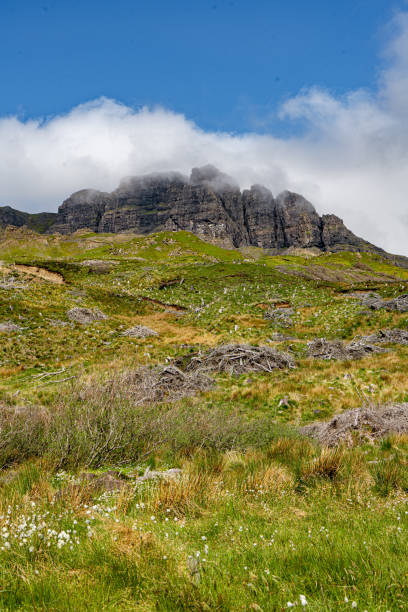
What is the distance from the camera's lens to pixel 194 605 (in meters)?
2.53

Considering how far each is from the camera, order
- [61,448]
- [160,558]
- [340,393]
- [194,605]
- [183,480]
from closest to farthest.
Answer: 1. [194,605]
2. [160,558]
3. [183,480]
4. [61,448]
5. [340,393]

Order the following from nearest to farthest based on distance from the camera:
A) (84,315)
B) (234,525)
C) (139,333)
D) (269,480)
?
(234,525)
(269,480)
(139,333)
(84,315)

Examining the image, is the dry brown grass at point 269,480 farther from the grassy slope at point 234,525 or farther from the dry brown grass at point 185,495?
the dry brown grass at point 185,495

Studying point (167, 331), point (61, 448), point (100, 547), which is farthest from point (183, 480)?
point (167, 331)

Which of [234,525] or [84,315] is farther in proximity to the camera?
[84,315]

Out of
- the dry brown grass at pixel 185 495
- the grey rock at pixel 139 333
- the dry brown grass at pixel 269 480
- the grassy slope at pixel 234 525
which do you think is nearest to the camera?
the grassy slope at pixel 234 525

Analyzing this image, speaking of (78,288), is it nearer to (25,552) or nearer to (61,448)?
(61,448)

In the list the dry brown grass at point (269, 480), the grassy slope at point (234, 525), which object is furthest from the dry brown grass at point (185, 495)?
the dry brown grass at point (269, 480)

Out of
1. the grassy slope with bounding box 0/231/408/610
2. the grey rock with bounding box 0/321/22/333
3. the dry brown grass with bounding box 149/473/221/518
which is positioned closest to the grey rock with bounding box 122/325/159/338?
the grey rock with bounding box 0/321/22/333

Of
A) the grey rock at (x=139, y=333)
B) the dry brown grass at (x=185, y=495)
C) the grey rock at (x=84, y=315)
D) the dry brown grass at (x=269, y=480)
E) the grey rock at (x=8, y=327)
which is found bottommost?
the grey rock at (x=8, y=327)

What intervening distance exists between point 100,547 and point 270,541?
1842mm

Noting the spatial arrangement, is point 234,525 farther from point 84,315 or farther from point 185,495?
point 84,315

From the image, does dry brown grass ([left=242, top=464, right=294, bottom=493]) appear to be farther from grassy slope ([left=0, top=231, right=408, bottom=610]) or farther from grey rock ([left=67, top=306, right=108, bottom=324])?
grey rock ([left=67, top=306, right=108, bottom=324])

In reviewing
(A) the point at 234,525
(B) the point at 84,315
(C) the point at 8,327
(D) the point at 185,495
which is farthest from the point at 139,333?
(A) the point at 234,525
